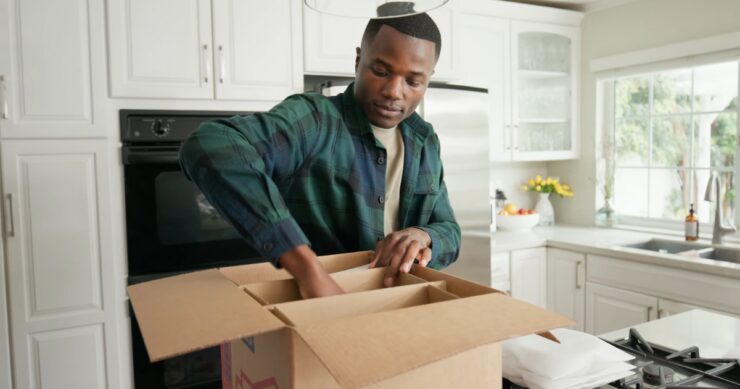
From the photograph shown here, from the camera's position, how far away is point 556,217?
3.93 m

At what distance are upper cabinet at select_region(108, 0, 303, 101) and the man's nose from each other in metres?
1.38

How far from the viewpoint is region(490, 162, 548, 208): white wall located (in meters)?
3.75

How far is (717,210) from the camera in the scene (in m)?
2.84


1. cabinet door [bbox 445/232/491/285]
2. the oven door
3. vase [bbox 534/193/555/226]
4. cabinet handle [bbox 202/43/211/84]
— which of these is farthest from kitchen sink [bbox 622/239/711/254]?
cabinet handle [bbox 202/43/211/84]

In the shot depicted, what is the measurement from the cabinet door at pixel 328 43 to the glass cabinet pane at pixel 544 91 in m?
1.25

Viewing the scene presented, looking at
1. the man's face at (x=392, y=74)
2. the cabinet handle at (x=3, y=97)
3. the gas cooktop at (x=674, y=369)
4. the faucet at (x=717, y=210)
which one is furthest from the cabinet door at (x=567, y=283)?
the cabinet handle at (x=3, y=97)

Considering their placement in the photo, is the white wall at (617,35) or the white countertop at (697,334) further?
the white wall at (617,35)

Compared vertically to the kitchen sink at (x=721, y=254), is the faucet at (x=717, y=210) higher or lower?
higher

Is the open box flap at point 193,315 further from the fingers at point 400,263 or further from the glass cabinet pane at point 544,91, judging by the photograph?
the glass cabinet pane at point 544,91

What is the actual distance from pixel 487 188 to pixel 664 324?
1.50 m

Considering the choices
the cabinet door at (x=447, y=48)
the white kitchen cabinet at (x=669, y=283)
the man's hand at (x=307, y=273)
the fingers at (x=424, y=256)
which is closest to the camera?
the man's hand at (x=307, y=273)

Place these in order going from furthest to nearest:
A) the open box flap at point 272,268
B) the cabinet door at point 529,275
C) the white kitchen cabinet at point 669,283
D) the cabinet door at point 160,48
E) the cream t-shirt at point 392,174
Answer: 1. the cabinet door at point 529,275
2. the white kitchen cabinet at point 669,283
3. the cabinet door at point 160,48
4. the cream t-shirt at point 392,174
5. the open box flap at point 272,268

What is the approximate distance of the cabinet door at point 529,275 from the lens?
314 cm

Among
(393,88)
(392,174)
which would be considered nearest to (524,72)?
(392,174)
